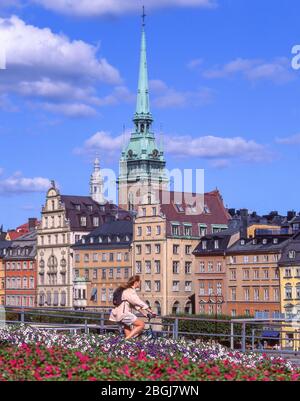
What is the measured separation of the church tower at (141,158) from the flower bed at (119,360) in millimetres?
138519

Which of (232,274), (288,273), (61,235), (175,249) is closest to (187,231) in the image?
(175,249)

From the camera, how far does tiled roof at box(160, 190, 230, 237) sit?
119m

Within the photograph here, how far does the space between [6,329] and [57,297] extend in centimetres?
10553

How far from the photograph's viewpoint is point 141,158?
17275cm

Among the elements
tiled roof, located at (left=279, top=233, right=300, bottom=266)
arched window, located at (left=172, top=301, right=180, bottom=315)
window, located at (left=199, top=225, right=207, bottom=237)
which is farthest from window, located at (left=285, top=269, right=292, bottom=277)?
window, located at (left=199, top=225, right=207, bottom=237)

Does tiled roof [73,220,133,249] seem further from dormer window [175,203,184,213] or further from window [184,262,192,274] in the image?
window [184,262,192,274]

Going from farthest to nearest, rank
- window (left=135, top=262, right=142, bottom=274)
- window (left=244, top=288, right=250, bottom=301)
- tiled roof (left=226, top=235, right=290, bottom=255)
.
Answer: window (left=135, top=262, right=142, bottom=274) < window (left=244, top=288, right=250, bottom=301) < tiled roof (left=226, top=235, right=290, bottom=255)

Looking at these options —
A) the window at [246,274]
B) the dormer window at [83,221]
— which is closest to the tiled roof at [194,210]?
the window at [246,274]

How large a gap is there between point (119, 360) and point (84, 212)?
112342 mm

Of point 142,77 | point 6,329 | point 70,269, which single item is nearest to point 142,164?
point 142,77

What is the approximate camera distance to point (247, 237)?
112 m

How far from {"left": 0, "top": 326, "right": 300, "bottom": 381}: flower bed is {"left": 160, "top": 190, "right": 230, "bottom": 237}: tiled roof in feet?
311
